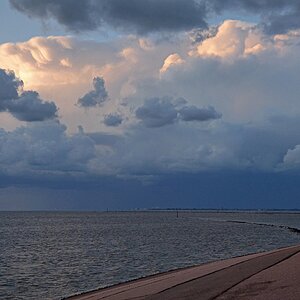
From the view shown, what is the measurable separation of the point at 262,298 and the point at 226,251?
4785cm

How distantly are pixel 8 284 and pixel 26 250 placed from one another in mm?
31585

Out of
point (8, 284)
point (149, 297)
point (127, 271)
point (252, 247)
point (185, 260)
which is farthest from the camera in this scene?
point (252, 247)

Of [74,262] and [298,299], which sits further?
[74,262]

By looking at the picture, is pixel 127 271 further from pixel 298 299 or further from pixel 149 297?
pixel 298 299

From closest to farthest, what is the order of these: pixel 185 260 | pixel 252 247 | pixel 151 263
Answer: pixel 151 263, pixel 185 260, pixel 252 247

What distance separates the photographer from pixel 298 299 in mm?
16719

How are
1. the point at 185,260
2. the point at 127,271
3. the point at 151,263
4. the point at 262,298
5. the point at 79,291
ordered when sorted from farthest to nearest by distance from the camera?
the point at 185,260 < the point at 151,263 < the point at 127,271 < the point at 79,291 < the point at 262,298

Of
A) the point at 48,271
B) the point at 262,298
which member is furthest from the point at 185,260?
the point at 262,298

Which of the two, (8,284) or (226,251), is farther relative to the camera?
(226,251)

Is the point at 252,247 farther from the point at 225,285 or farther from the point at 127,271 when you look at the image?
the point at 225,285

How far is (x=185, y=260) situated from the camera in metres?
52.8

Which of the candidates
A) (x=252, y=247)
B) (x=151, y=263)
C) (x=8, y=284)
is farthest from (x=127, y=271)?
(x=252, y=247)

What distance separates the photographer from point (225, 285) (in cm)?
2302

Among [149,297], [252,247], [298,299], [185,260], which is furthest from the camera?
[252,247]
